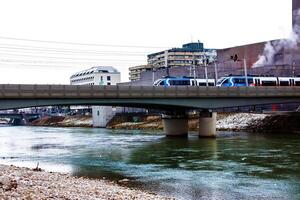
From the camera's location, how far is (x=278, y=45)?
4843 inches

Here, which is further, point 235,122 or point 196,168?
point 235,122

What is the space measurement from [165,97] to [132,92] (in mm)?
4958

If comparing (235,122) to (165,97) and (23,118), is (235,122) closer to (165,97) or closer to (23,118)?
(165,97)

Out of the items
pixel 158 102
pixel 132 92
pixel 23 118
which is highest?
pixel 132 92

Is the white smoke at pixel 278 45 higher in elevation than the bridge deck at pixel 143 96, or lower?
higher

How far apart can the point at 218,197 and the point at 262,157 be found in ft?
65.3

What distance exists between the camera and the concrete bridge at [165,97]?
2096 inches

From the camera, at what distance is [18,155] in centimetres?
4888

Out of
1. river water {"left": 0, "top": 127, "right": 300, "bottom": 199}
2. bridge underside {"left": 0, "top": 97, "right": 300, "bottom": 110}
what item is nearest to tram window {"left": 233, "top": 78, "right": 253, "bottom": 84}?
bridge underside {"left": 0, "top": 97, "right": 300, "bottom": 110}

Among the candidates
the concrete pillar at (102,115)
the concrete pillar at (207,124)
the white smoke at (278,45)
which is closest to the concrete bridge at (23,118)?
the concrete pillar at (102,115)

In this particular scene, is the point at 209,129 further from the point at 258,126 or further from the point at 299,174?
the point at 299,174

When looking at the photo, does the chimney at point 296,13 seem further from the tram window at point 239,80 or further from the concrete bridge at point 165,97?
the concrete bridge at point 165,97

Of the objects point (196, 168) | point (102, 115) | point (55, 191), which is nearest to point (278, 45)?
point (102, 115)

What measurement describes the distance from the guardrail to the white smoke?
4871 centimetres
